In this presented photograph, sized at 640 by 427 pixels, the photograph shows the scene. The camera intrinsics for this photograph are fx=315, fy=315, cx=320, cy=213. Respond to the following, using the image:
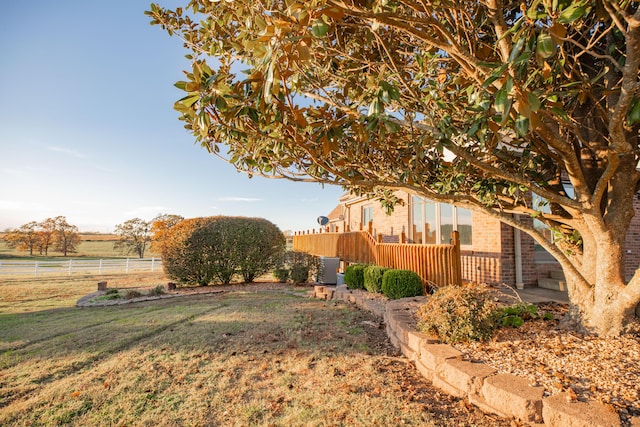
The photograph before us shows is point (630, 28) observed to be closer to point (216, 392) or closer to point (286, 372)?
point (286, 372)

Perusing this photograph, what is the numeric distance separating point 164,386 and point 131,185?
13.6 meters

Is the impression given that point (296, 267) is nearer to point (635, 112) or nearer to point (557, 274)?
point (557, 274)

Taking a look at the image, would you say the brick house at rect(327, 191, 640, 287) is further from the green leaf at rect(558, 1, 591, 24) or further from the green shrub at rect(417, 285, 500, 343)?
the green leaf at rect(558, 1, 591, 24)

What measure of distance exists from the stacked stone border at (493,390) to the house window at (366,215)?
11958 mm

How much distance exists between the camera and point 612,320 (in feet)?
10.7

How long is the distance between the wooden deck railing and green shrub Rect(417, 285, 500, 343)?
288 cm

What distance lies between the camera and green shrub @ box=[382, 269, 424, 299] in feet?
21.1

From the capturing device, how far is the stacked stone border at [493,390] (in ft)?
6.75

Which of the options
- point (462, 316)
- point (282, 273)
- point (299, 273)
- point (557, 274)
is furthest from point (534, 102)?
point (282, 273)

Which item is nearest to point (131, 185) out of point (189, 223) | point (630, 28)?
point (189, 223)

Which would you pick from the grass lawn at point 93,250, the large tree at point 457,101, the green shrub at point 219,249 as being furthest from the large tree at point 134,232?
the large tree at point 457,101

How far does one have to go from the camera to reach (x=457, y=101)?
367 cm

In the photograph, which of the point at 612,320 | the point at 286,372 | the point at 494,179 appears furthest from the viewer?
the point at 494,179

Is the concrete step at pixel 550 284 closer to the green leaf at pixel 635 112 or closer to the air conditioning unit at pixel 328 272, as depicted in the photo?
the air conditioning unit at pixel 328 272
